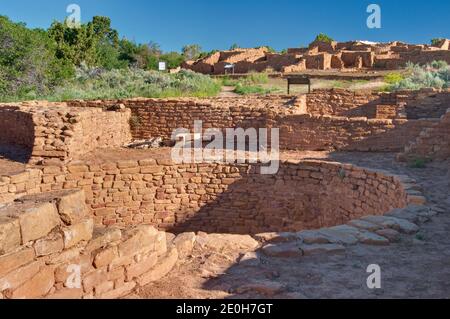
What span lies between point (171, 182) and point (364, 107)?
639cm

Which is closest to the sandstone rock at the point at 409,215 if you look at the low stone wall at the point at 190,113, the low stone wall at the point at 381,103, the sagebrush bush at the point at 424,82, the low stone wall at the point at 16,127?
the low stone wall at the point at 190,113

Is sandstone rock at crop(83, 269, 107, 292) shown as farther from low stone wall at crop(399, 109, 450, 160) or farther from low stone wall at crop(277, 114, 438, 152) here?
low stone wall at crop(277, 114, 438, 152)

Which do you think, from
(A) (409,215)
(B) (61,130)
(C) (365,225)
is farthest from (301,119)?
(C) (365,225)

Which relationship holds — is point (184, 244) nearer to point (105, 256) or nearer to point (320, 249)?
point (105, 256)

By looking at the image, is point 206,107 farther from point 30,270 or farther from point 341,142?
point 30,270

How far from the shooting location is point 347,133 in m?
10.3

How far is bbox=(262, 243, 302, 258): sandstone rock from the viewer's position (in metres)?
4.43

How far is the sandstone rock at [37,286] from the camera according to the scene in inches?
120

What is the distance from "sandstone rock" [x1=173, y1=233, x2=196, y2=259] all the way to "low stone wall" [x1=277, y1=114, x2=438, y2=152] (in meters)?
6.33

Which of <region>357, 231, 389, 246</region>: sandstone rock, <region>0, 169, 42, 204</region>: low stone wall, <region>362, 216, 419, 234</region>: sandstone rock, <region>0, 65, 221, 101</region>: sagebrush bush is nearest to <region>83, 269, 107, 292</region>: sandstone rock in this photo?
<region>357, 231, 389, 246</region>: sandstone rock

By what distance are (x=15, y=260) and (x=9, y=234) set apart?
0.18 m

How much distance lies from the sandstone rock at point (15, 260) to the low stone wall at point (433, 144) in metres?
7.50

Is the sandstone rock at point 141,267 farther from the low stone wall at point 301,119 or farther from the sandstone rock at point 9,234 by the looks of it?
the low stone wall at point 301,119

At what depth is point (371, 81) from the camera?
62.7ft
